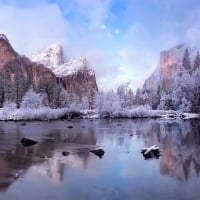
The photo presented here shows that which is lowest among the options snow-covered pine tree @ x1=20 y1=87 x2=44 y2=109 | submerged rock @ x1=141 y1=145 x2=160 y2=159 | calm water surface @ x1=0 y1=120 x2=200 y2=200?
calm water surface @ x1=0 y1=120 x2=200 y2=200

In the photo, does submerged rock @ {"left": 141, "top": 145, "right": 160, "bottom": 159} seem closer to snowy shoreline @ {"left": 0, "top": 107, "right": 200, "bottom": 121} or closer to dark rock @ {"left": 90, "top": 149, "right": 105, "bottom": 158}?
dark rock @ {"left": 90, "top": 149, "right": 105, "bottom": 158}

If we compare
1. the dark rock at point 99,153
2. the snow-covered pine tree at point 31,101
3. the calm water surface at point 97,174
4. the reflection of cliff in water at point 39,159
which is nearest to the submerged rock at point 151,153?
the calm water surface at point 97,174

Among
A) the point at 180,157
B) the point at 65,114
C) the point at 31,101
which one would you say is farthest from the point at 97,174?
the point at 31,101

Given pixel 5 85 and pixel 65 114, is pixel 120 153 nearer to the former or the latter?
pixel 65 114

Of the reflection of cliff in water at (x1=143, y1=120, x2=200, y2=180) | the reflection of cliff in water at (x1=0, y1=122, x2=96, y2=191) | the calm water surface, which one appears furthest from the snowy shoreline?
the calm water surface

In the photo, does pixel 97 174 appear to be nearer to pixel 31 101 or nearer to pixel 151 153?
pixel 151 153

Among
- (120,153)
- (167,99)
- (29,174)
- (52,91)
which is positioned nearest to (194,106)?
(167,99)

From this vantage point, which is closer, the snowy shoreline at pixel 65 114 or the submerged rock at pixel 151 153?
the submerged rock at pixel 151 153

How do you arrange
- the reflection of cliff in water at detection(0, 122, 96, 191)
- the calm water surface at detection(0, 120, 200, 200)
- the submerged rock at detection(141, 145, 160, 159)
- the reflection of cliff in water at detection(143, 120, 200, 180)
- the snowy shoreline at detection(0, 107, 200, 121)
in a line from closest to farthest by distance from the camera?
1. the calm water surface at detection(0, 120, 200, 200)
2. the reflection of cliff in water at detection(0, 122, 96, 191)
3. the reflection of cliff in water at detection(143, 120, 200, 180)
4. the submerged rock at detection(141, 145, 160, 159)
5. the snowy shoreline at detection(0, 107, 200, 121)

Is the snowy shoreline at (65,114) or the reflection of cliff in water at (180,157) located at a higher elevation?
the snowy shoreline at (65,114)

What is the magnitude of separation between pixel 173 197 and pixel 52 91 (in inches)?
4026

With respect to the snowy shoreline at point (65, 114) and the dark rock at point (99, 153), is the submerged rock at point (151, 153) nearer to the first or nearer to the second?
the dark rock at point (99, 153)

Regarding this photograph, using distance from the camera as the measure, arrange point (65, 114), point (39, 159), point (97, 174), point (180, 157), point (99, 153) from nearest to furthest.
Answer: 1. point (97, 174)
2. point (39, 159)
3. point (180, 157)
4. point (99, 153)
5. point (65, 114)

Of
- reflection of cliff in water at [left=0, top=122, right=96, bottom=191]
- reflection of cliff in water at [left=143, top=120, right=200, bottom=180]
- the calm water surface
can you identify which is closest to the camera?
the calm water surface
